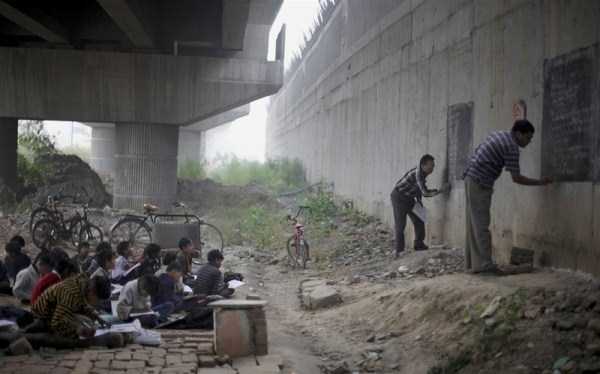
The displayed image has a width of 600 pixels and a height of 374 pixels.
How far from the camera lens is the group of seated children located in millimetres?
7027

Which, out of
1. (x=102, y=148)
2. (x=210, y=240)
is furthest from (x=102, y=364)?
(x=102, y=148)

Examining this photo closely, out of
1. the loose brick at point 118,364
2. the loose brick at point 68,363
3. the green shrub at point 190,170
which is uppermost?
the green shrub at point 190,170

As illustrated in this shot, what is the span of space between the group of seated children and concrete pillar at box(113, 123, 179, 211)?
9016mm

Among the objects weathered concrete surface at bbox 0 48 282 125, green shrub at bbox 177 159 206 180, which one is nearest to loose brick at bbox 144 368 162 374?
weathered concrete surface at bbox 0 48 282 125

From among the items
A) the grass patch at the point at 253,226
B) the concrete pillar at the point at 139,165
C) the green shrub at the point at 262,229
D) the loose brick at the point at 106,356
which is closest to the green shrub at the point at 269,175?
the grass patch at the point at 253,226

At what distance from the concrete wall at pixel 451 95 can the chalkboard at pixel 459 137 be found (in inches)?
5.7

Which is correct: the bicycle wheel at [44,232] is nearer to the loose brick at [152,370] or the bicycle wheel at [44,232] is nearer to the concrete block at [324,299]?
the concrete block at [324,299]

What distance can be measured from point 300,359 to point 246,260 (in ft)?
23.0

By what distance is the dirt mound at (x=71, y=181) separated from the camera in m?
20.5

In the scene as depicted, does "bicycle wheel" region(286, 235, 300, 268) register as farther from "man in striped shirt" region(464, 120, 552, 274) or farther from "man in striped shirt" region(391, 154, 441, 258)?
"man in striped shirt" region(464, 120, 552, 274)

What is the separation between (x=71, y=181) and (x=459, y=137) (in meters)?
13.6

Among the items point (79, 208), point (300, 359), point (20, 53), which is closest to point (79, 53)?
point (20, 53)

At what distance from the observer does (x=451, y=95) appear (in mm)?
11078

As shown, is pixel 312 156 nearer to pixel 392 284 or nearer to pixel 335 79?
pixel 335 79
